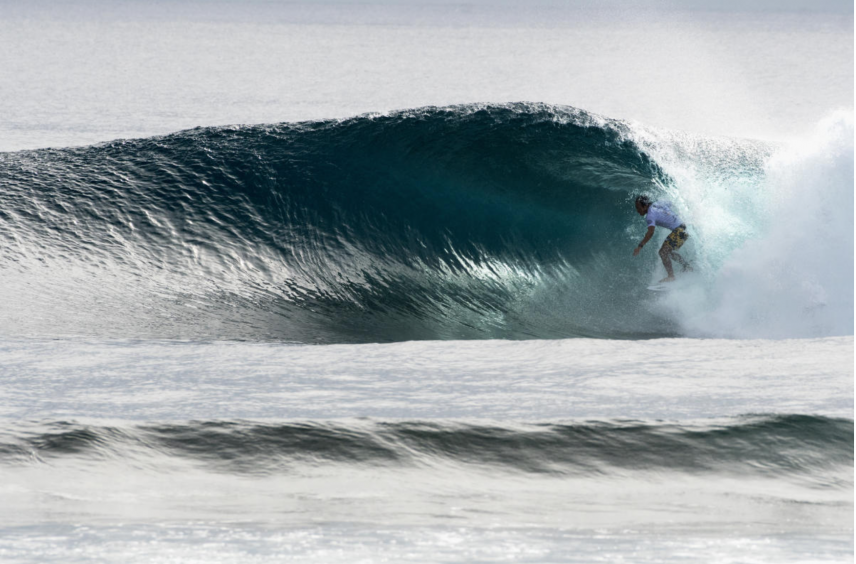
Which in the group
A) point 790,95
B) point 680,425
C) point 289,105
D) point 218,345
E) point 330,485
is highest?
point 790,95

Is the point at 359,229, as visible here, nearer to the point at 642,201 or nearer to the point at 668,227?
the point at 642,201

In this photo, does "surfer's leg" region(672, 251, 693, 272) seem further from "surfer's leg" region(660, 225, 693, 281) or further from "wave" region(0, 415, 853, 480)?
"wave" region(0, 415, 853, 480)

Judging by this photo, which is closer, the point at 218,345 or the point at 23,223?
the point at 218,345

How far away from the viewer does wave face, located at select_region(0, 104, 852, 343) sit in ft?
26.5

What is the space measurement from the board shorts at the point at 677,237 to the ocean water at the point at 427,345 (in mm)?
352

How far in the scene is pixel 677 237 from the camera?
827 cm

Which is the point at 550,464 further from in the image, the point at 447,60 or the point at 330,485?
the point at 447,60

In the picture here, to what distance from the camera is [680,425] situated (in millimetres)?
4730

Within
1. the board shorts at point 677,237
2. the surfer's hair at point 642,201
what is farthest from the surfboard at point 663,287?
the surfer's hair at point 642,201

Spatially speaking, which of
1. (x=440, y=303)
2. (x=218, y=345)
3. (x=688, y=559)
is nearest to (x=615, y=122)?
(x=440, y=303)

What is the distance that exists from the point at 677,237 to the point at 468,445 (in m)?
4.35

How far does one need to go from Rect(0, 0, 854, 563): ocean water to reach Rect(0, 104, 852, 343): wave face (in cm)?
4

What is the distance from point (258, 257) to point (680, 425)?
5.26 meters

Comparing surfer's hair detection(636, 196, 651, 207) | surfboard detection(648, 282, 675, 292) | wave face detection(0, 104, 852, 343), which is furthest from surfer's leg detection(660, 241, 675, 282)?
surfer's hair detection(636, 196, 651, 207)
